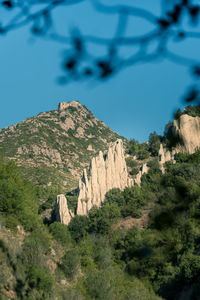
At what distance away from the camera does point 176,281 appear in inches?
1242

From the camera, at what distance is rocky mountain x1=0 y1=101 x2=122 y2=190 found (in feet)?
242

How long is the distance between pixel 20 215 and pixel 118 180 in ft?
86.8

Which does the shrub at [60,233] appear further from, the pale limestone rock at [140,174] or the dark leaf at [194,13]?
the dark leaf at [194,13]

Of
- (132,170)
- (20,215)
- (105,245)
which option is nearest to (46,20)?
(20,215)

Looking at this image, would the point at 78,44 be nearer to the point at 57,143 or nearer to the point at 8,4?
the point at 8,4

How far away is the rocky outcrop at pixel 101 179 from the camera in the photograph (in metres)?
48.2

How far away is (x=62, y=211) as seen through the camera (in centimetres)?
4584

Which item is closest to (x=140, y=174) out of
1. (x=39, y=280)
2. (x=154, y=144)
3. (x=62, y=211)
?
(x=154, y=144)

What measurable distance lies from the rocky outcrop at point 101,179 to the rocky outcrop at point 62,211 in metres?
1.73

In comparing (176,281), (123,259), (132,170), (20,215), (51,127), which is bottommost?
(176,281)

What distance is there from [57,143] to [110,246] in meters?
54.4

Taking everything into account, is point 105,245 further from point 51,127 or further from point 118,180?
point 51,127

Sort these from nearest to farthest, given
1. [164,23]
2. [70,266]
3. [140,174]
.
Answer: [164,23]
[70,266]
[140,174]

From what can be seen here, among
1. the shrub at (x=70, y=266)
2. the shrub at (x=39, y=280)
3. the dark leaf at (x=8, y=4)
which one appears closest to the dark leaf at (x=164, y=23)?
the dark leaf at (x=8, y=4)
